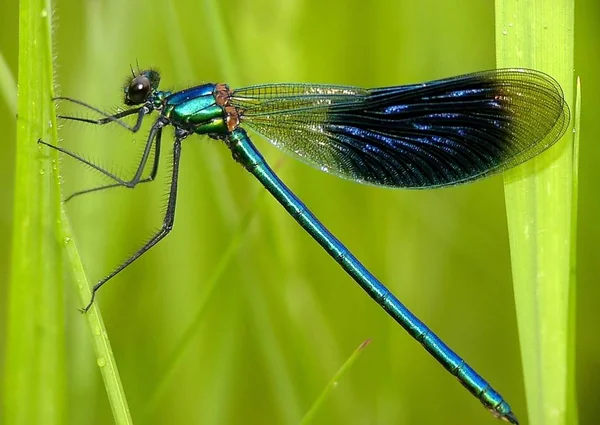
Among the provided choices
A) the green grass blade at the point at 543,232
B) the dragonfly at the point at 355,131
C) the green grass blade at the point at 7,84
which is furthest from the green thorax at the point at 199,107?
the green grass blade at the point at 543,232

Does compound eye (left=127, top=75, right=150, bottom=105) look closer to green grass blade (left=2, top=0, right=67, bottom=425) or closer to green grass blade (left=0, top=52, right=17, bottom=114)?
green grass blade (left=0, top=52, right=17, bottom=114)

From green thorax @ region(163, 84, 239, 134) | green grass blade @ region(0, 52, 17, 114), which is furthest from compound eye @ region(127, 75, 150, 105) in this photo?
green grass blade @ region(0, 52, 17, 114)

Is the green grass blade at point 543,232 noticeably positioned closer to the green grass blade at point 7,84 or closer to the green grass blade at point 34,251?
the green grass blade at point 34,251

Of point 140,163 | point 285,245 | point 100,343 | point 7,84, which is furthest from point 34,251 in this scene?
point 285,245

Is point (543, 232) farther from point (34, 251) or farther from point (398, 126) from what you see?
point (34, 251)

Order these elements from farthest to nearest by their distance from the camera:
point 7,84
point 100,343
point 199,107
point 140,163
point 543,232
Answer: point 199,107 → point 140,163 → point 7,84 → point 543,232 → point 100,343

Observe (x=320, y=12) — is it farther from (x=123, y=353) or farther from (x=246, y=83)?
(x=123, y=353)

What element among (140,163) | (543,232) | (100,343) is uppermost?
(140,163)
